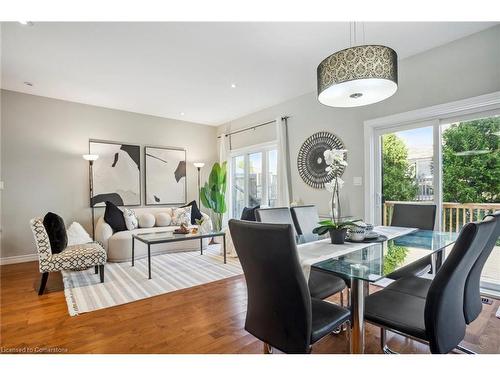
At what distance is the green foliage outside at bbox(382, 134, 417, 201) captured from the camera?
3.20 metres

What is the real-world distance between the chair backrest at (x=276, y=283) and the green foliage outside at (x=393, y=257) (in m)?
0.46

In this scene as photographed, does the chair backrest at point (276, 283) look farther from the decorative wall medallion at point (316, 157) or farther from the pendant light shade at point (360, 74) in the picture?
the decorative wall medallion at point (316, 157)

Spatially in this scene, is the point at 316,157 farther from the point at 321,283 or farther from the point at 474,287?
the point at 474,287

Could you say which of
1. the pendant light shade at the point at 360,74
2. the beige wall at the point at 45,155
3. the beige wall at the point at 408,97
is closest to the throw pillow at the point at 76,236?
the beige wall at the point at 45,155

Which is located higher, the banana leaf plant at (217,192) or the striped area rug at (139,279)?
the banana leaf plant at (217,192)

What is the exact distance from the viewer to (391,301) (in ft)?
5.07

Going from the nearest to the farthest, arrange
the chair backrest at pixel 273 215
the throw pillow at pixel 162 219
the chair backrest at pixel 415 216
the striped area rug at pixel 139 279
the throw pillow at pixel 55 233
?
the chair backrest at pixel 273 215 < the chair backrest at pixel 415 216 < the striped area rug at pixel 139 279 < the throw pillow at pixel 55 233 < the throw pillow at pixel 162 219

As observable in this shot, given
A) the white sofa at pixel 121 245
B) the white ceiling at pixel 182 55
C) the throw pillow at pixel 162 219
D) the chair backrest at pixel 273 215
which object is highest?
the white ceiling at pixel 182 55

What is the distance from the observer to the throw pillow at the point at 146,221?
4699 millimetres

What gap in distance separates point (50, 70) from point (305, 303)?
3.96m
